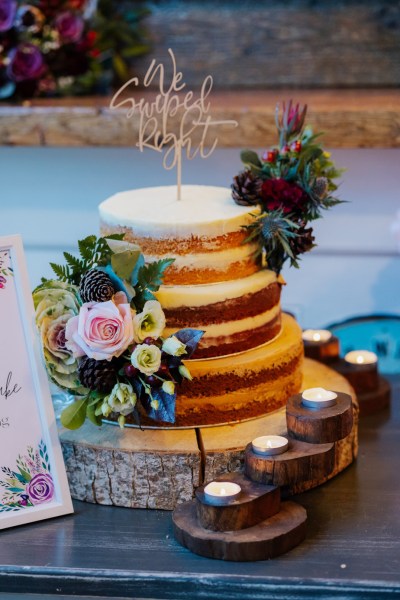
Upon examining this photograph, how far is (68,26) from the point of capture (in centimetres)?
188

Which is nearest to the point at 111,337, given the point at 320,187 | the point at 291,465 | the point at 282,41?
the point at 291,465

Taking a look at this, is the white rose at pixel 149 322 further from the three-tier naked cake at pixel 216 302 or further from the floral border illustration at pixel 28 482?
the floral border illustration at pixel 28 482

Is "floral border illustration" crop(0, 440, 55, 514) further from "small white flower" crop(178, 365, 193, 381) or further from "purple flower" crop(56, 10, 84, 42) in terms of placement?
"purple flower" crop(56, 10, 84, 42)

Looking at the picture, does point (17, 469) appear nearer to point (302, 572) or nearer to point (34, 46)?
point (302, 572)

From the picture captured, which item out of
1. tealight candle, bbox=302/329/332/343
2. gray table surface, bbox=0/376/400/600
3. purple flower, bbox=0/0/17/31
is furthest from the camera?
purple flower, bbox=0/0/17/31

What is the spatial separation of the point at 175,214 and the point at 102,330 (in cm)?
22

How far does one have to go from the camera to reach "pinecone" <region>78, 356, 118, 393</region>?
1071 millimetres

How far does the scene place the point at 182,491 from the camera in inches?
44.0

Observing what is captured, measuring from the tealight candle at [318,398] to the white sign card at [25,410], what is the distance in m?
0.31

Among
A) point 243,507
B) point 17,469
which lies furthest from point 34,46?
point 243,507

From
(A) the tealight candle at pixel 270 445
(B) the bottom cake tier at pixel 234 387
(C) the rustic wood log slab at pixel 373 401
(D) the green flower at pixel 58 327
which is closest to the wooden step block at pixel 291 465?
(A) the tealight candle at pixel 270 445

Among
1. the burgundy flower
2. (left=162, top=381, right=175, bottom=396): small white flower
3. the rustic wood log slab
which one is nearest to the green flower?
(left=162, top=381, right=175, bottom=396): small white flower

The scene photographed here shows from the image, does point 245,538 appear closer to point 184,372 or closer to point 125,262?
point 184,372

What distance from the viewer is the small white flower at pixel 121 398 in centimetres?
107
